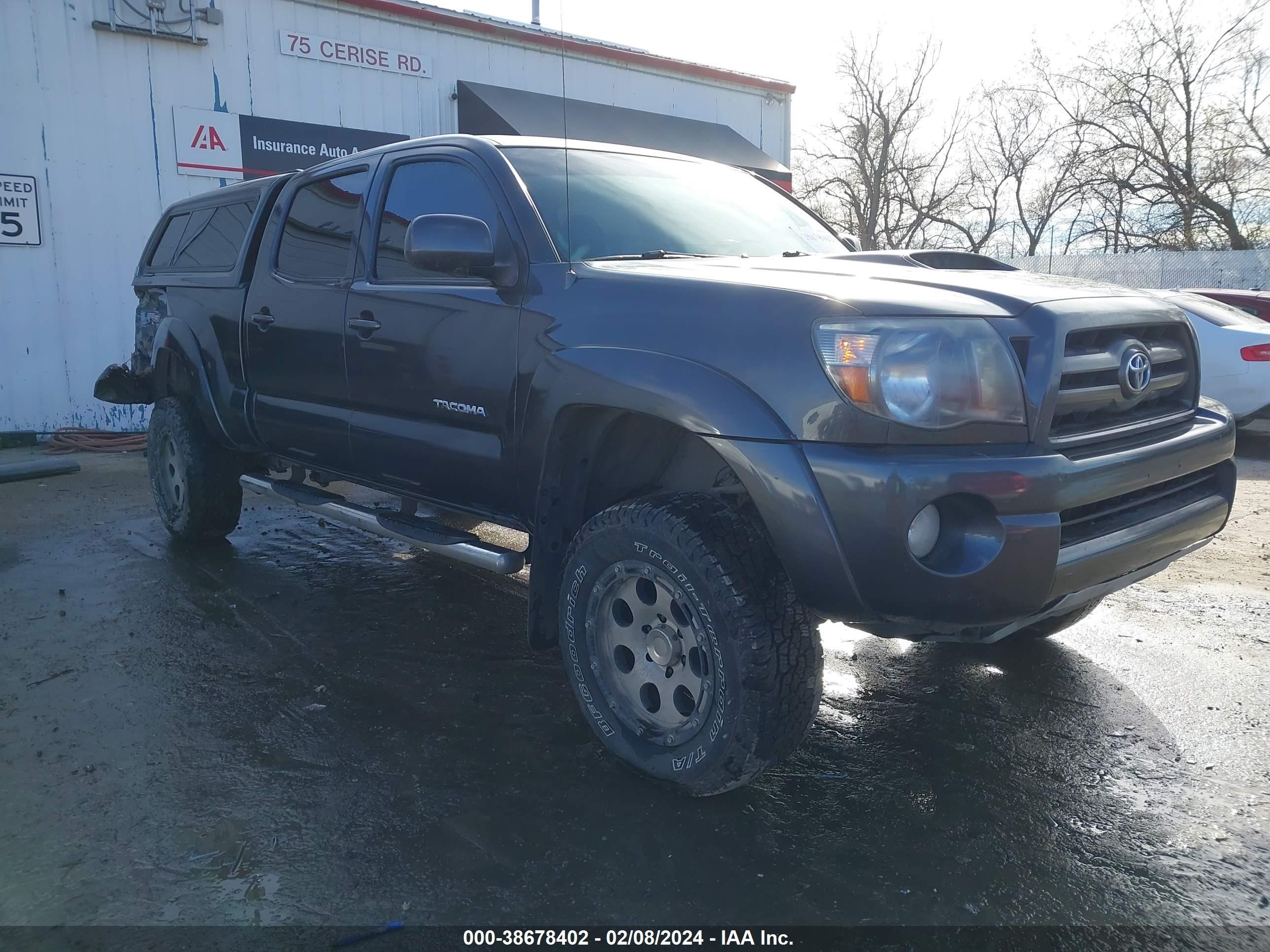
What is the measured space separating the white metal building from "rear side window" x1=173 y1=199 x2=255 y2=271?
5.20 meters

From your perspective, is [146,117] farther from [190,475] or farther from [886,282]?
[886,282]

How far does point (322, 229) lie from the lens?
4387mm

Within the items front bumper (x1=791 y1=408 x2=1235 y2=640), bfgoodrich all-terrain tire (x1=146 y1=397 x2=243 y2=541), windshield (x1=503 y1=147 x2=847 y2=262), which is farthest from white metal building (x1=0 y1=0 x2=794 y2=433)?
front bumper (x1=791 y1=408 x2=1235 y2=640)

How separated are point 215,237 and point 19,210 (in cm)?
580

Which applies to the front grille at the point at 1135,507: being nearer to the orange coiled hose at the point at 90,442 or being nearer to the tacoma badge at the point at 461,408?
the tacoma badge at the point at 461,408

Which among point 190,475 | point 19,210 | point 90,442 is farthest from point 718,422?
point 19,210

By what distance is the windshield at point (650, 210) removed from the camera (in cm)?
336

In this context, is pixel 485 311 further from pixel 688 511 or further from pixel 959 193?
pixel 959 193

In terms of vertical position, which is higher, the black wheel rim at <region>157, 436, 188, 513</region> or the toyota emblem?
the toyota emblem

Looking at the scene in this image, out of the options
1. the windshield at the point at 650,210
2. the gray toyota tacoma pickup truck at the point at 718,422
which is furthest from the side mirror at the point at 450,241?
the windshield at the point at 650,210

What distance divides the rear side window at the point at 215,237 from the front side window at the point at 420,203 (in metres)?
1.41

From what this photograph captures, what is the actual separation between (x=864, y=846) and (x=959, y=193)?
30461 millimetres

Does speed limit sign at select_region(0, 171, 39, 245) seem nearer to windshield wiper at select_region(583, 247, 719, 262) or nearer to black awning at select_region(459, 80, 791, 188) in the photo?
black awning at select_region(459, 80, 791, 188)

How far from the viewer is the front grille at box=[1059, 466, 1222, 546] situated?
248cm
